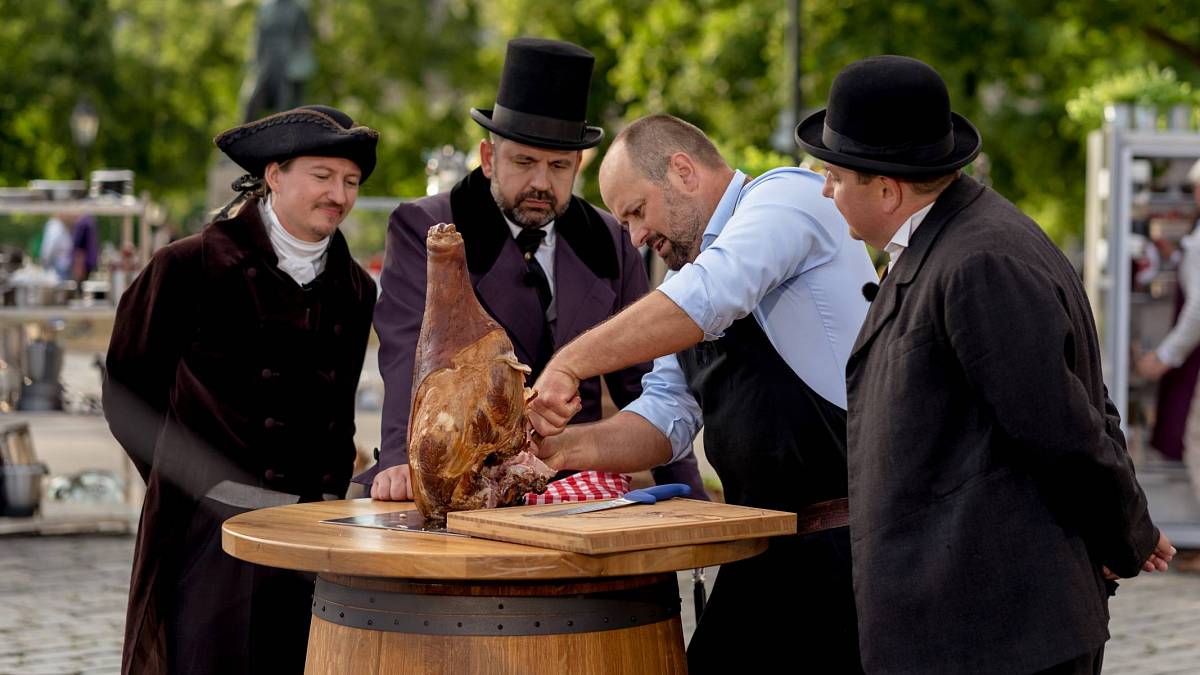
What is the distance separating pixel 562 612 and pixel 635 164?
1156mm

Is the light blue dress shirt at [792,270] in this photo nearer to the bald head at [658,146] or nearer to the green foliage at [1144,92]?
the bald head at [658,146]

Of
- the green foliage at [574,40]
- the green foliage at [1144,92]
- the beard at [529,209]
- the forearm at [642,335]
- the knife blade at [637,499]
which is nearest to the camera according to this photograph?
the knife blade at [637,499]

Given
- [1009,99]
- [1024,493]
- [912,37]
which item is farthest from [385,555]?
[1009,99]

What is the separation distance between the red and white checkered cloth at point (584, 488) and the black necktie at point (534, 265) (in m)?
0.54

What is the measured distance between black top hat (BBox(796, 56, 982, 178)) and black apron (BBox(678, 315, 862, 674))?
68 centimetres

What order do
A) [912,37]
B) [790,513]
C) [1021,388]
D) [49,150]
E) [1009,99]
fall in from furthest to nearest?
1. [49,150]
2. [1009,99]
3. [912,37]
4. [790,513]
5. [1021,388]

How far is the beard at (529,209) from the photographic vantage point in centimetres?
422

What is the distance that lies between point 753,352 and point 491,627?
0.98m

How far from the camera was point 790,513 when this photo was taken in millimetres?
3406

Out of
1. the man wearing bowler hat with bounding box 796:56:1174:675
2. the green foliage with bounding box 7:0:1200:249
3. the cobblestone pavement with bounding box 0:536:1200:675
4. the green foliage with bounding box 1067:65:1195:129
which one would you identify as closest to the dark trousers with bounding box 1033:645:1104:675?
the man wearing bowler hat with bounding box 796:56:1174:675

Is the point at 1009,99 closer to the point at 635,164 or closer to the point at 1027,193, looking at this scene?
the point at 1027,193

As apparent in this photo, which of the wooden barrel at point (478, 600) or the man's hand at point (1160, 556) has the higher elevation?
the man's hand at point (1160, 556)

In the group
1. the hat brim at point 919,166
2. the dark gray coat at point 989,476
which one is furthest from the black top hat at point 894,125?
the dark gray coat at point 989,476

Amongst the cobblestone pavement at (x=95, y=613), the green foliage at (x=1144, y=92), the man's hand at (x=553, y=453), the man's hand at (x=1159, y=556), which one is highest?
the green foliage at (x=1144, y=92)
